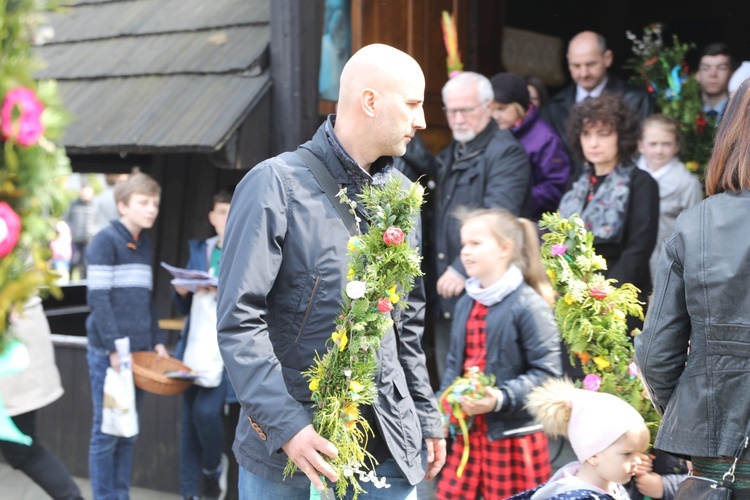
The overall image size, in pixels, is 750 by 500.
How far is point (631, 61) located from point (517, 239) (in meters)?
2.81

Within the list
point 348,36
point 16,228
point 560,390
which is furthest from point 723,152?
point 348,36

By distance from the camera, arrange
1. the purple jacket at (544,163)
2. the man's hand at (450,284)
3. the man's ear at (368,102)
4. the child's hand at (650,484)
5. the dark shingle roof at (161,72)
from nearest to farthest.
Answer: the man's ear at (368,102) < the child's hand at (650,484) < the man's hand at (450,284) < the dark shingle roof at (161,72) < the purple jacket at (544,163)

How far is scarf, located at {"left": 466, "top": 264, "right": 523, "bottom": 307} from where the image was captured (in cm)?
447

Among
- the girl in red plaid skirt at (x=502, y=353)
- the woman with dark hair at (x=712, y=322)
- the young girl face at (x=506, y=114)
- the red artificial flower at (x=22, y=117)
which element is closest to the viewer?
the red artificial flower at (x=22, y=117)

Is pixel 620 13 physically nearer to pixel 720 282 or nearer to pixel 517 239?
pixel 517 239

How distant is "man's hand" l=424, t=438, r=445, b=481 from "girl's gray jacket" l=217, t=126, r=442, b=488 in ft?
0.55

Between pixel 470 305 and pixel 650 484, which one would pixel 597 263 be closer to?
pixel 650 484

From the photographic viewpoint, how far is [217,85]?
5.90 meters

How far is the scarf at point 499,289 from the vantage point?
447 centimetres

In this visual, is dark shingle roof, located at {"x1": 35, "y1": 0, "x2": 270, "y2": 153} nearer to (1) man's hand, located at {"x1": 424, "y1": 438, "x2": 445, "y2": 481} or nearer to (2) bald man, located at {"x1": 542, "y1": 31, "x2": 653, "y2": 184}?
(2) bald man, located at {"x1": 542, "y1": 31, "x2": 653, "y2": 184}

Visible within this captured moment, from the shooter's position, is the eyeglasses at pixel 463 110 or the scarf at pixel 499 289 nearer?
the scarf at pixel 499 289

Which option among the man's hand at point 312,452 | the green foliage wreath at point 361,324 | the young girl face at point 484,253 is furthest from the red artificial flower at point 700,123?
the man's hand at point 312,452

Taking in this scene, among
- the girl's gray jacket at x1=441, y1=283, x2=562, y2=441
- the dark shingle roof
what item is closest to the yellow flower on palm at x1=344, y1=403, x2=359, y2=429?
the girl's gray jacket at x1=441, y1=283, x2=562, y2=441

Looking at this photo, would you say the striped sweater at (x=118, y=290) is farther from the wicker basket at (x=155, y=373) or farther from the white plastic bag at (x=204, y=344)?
the white plastic bag at (x=204, y=344)
